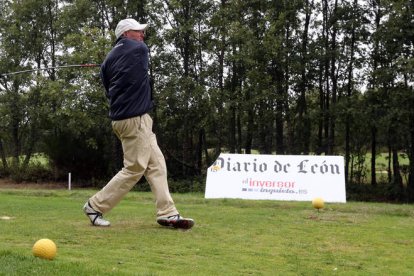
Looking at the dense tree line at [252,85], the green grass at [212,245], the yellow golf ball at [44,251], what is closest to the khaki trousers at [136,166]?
the green grass at [212,245]

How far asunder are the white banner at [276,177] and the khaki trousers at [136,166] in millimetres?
6825

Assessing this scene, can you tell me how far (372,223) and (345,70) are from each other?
807 inches

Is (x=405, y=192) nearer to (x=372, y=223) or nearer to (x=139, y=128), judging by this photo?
(x=372, y=223)

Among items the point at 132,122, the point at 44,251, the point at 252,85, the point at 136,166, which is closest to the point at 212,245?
the point at 136,166

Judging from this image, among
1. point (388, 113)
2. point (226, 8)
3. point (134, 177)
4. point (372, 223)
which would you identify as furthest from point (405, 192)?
point (134, 177)

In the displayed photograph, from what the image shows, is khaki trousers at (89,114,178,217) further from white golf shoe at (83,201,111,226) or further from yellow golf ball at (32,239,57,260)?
yellow golf ball at (32,239,57,260)

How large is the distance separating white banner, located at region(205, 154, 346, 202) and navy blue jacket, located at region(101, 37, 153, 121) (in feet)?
23.7

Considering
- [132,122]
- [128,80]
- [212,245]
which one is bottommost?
[212,245]

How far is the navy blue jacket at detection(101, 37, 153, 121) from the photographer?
5.94 metres

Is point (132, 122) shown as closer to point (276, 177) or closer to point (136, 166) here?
point (136, 166)

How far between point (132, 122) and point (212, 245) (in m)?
1.69

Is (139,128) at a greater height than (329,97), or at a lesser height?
lesser

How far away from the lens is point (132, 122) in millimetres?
5992

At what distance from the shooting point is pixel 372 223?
22.9 ft
